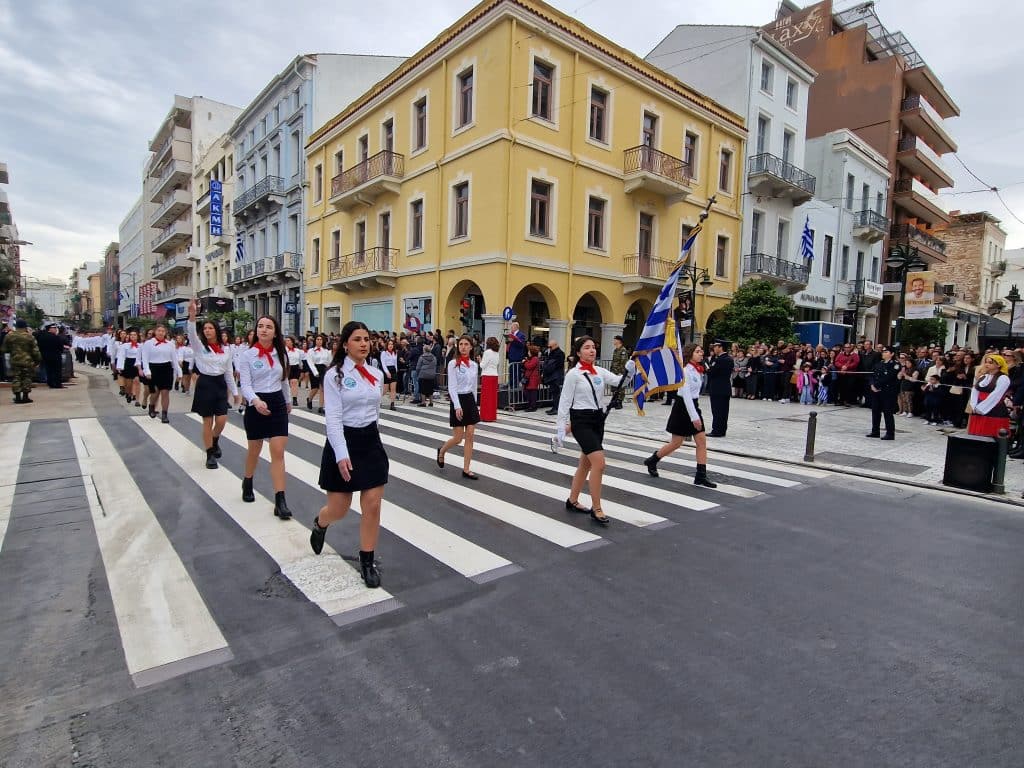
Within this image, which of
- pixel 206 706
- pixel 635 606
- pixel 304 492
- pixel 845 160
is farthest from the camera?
pixel 845 160

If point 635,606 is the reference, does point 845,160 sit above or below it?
above

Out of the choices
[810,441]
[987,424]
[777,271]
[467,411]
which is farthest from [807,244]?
[467,411]

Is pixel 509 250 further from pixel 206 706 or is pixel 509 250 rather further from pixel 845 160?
pixel 845 160

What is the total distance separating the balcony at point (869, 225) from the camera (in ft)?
103

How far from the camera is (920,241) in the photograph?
36.7 m

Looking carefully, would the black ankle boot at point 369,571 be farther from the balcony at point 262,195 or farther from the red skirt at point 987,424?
the balcony at point 262,195

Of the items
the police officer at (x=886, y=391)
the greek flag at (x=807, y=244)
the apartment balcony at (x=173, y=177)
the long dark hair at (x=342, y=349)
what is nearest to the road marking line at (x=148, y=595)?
the long dark hair at (x=342, y=349)

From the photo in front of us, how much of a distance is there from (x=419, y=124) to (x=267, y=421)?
19.5 metres

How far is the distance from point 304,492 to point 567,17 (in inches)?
744

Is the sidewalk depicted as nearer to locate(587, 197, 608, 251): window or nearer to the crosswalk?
the crosswalk

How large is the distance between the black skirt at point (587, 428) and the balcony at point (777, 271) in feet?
77.2

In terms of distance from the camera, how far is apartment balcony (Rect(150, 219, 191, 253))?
49.3m

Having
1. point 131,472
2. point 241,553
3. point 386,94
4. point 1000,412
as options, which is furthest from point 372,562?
point 386,94

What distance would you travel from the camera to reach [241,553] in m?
4.59
